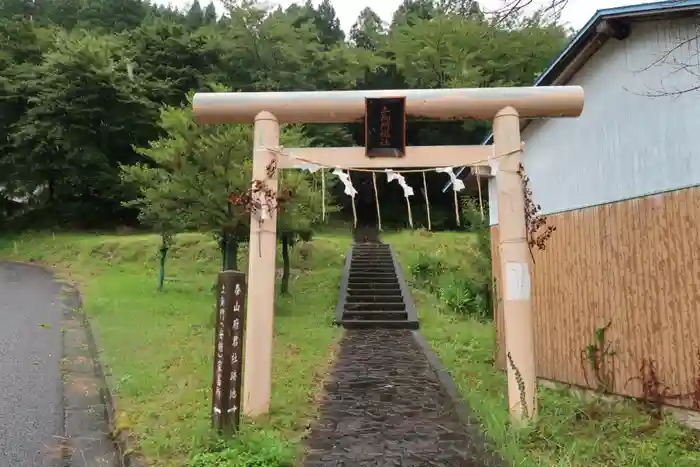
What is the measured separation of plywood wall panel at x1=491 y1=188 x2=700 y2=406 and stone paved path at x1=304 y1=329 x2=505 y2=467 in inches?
69.9

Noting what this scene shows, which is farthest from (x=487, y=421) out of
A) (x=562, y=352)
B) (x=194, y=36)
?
(x=194, y=36)

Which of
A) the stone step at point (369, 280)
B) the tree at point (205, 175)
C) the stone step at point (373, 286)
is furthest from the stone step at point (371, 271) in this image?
the tree at point (205, 175)

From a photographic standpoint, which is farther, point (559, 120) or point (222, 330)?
point (559, 120)

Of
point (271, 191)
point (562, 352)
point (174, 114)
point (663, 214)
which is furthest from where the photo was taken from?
point (174, 114)

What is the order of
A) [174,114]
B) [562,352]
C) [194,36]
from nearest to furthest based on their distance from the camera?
[562,352], [174,114], [194,36]

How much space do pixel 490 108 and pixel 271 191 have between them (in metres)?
2.55

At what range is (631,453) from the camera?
4.66 metres

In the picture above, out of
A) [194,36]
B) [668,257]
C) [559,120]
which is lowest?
[668,257]

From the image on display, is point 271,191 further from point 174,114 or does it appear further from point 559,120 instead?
point 174,114

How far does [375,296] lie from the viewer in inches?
573

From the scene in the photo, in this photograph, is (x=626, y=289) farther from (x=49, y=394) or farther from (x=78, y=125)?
(x=78, y=125)

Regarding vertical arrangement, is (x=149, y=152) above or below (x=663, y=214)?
above

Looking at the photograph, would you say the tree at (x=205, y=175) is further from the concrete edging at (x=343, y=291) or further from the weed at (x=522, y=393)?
the weed at (x=522, y=393)

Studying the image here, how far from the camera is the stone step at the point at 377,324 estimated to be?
12273 mm
